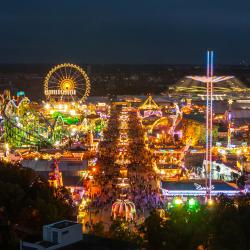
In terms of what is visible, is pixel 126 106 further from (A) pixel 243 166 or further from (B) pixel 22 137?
(A) pixel 243 166

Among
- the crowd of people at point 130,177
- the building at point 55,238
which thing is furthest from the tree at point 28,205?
the crowd of people at point 130,177

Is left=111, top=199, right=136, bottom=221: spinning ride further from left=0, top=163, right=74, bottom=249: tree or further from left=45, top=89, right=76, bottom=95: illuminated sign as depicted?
left=45, top=89, right=76, bottom=95: illuminated sign

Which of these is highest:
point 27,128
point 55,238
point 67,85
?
point 67,85

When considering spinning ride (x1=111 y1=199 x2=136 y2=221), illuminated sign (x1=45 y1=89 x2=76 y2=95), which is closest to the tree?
spinning ride (x1=111 y1=199 x2=136 y2=221)

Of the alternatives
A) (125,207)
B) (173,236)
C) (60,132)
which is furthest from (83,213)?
(60,132)

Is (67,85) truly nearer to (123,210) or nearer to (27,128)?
(27,128)

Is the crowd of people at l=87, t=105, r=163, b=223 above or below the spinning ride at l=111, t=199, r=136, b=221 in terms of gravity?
above

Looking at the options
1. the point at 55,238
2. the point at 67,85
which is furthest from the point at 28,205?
the point at 67,85
